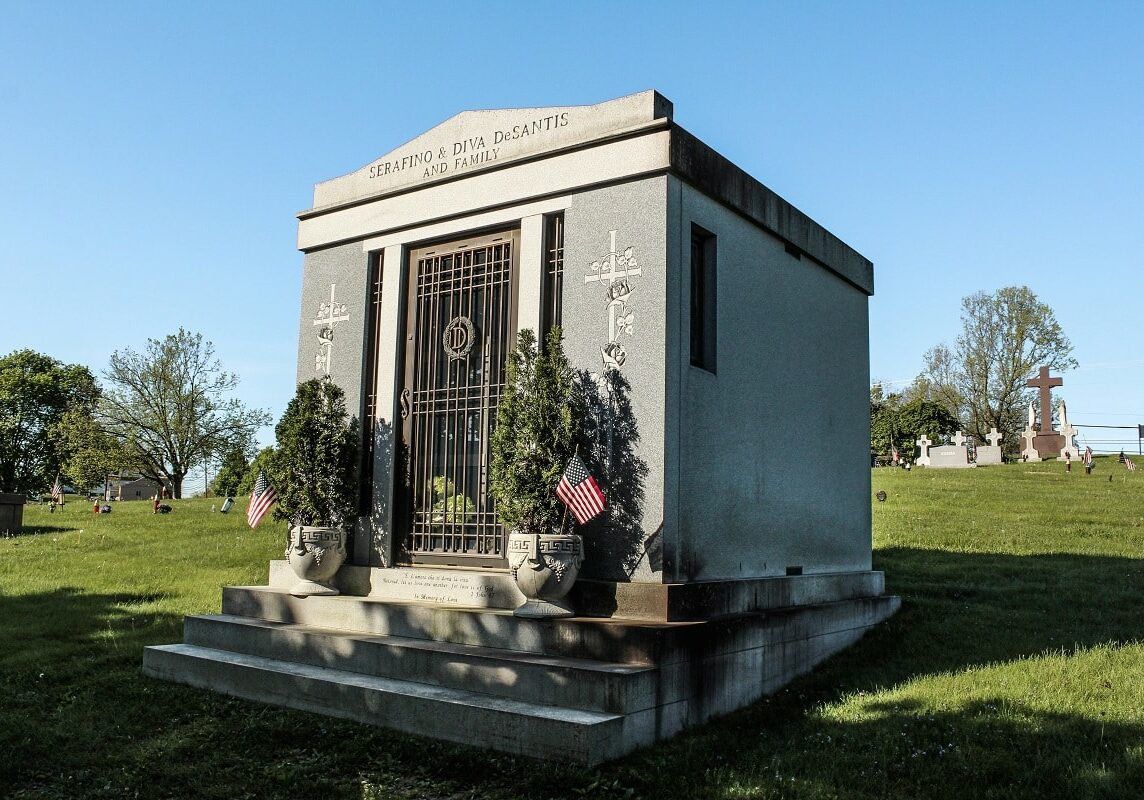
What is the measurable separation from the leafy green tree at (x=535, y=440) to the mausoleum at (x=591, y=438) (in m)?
0.33

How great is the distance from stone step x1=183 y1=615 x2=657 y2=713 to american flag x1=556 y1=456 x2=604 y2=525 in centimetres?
115

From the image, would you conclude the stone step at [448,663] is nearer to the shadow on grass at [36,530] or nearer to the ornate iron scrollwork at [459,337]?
the ornate iron scrollwork at [459,337]

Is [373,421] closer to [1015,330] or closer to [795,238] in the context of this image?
[795,238]

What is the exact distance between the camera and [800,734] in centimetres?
696

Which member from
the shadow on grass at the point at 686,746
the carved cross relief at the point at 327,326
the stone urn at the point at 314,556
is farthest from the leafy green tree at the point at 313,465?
the shadow on grass at the point at 686,746

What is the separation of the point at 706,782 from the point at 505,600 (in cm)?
285

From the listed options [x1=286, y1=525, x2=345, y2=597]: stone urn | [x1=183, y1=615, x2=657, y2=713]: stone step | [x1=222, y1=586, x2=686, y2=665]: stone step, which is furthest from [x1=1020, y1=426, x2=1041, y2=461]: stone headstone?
[x1=183, y1=615, x2=657, y2=713]: stone step

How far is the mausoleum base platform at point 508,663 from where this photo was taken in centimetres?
644

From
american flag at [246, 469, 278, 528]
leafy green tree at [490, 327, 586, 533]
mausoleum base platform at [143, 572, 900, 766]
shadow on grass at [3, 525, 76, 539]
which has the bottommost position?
mausoleum base platform at [143, 572, 900, 766]

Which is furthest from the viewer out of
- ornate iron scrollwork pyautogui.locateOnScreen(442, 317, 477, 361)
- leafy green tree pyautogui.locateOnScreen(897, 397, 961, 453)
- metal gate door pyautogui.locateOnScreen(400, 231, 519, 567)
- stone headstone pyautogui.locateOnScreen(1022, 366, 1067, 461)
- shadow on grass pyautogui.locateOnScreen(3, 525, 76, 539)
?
leafy green tree pyautogui.locateOnScreen(897, 397, 961, 453)

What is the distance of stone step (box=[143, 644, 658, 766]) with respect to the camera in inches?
242

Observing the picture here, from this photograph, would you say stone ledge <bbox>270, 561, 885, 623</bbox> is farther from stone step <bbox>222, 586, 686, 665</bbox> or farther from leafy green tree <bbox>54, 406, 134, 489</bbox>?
leafy green tree <bbox>54, 406, 134, 489</bbox>

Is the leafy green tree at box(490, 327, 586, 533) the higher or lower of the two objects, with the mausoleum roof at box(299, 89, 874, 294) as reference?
lower

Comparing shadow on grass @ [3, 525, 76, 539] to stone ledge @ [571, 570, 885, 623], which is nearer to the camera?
stone ledge @ [571, 570, 885, 623]
